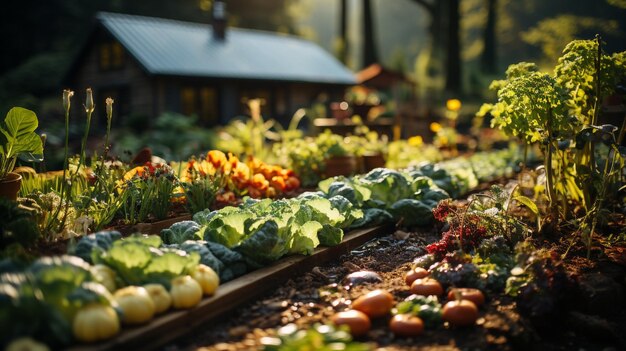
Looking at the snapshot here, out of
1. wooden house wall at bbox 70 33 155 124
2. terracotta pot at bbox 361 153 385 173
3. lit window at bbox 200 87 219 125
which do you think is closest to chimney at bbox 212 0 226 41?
Result: lit window at bbox 200 87 219 125

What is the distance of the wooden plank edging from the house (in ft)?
43.5

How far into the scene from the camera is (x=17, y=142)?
3.76 metres

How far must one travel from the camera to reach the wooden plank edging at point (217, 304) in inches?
91.1

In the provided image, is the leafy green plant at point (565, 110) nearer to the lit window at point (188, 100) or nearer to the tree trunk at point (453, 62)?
the lit window at point (188, 100)

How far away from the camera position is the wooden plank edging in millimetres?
2314

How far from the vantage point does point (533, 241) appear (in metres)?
4.09

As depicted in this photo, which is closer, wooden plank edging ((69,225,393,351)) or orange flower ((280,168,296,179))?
wooden plank edging ((69,225,393,351))

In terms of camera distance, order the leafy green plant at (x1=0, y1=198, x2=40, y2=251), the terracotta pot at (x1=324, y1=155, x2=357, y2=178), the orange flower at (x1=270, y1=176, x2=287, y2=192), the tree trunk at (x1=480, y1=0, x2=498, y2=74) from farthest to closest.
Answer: the tree trunk at (x1=480, y1=0, x2=498, y2=74)
the terracotta pot at (x1=324, y1=155, x2=357, y2=178)
the orange flower at (x1=270, y1=176, x2=287, y2=192)
the leafy green plant at (x1=0, y1=198, x2=40, y2=251)

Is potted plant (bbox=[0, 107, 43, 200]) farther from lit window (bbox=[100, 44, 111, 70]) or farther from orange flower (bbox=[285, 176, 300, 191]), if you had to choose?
lit window (bbox=[100, 44, 111, 70])

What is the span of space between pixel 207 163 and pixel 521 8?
42905 millimetres

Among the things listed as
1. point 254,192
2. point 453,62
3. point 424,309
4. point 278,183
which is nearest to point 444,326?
point 424,309

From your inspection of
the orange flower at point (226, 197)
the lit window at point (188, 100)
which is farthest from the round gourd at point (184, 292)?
the lit window at point (188, 100)

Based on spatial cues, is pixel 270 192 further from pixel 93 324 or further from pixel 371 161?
pixel 93 324

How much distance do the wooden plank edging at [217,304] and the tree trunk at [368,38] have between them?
84.0 feet
